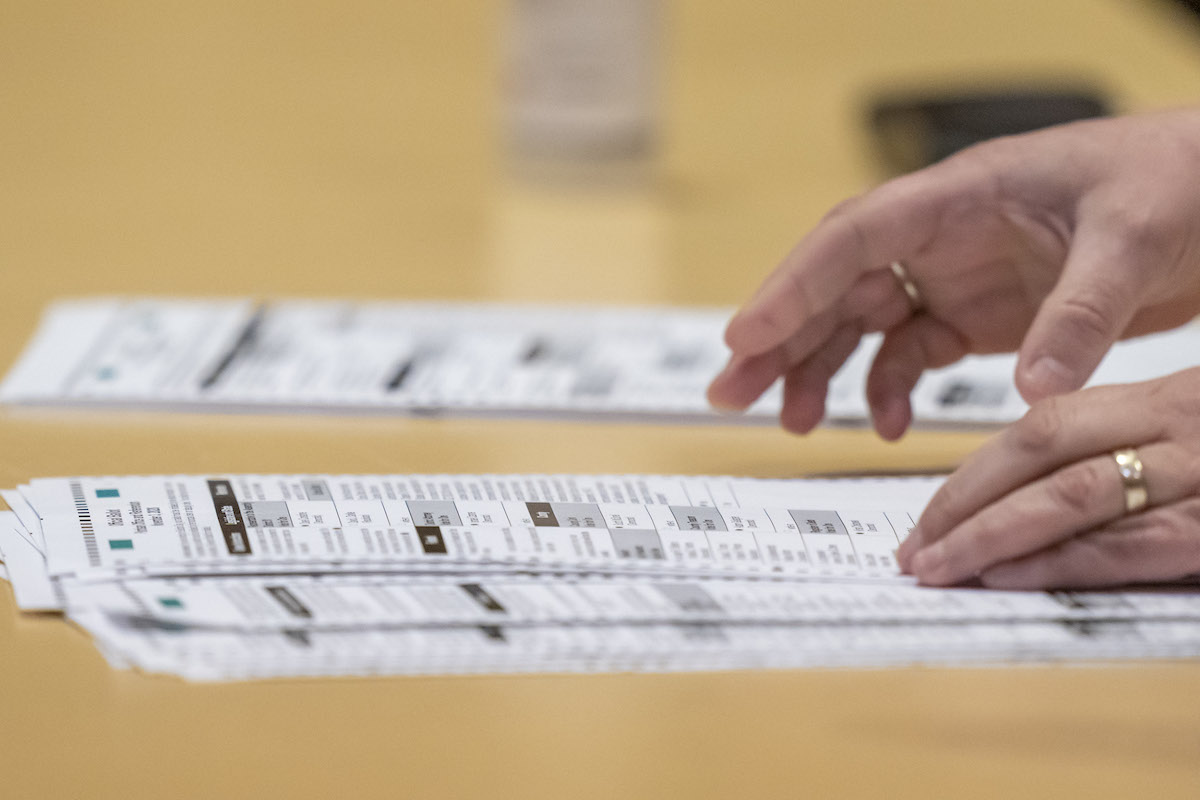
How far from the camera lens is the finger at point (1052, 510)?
68 cm

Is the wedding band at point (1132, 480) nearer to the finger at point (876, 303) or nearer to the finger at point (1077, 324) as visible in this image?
the finger at point (1077, 324)

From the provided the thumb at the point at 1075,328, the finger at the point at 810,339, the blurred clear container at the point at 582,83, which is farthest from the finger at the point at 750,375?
the blurred clear container at the point at 582,83

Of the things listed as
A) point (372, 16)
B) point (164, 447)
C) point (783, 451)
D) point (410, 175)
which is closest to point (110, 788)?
point (164, 447)

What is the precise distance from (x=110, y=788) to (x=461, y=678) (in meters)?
0.14

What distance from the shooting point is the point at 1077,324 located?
0.74 m

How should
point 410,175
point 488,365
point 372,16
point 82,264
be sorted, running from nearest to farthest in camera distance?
point 488,365
point 82,264
point 410,175
point 372,16

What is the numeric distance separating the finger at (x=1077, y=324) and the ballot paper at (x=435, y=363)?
16 centimetres

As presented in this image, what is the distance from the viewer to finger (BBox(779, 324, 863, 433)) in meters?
0.88

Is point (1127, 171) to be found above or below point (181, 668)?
above

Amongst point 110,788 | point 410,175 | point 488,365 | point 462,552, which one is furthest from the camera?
point 410,175

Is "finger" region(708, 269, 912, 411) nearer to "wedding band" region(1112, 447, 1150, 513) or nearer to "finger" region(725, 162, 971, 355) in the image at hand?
"finger" region(725, 162, 971, 355)

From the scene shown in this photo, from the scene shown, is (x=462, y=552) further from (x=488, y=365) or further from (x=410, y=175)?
(x=410, y=175)

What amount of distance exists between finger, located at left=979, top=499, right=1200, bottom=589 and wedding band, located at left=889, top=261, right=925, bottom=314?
9.0 inches

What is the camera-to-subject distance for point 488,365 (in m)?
0.99
